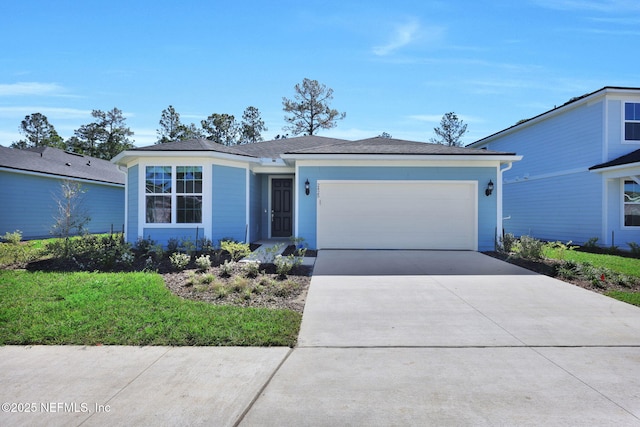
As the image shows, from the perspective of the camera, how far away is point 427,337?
14.0ft

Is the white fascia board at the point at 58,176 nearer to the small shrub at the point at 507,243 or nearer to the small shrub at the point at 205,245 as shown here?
the small shrub at the point at 205,245

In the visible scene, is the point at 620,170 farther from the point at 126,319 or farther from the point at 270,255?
the point at 126,319

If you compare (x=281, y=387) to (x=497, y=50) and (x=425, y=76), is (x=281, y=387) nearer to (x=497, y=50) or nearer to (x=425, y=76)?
(x=497, y=50)

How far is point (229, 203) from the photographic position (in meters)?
11.3

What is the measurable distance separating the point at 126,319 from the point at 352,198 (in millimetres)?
7499

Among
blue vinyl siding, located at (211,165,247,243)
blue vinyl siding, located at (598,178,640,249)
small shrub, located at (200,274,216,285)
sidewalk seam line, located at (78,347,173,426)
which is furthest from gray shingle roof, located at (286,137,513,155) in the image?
sidewalk seam line, located at (78,347,173,426)

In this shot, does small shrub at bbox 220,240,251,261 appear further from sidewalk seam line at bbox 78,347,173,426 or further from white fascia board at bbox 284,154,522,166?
sidewalk seam line at bbox 78,347,173,426

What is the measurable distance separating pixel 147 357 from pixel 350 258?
6474 millimetres

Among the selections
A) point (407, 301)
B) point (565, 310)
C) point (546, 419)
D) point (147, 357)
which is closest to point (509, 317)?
point (565, 310)

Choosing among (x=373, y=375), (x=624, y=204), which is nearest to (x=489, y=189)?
(x=624, y=204)

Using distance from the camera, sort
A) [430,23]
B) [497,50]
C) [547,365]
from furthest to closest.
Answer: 1. [497,50]
2. [430,23]
3. [547,365]

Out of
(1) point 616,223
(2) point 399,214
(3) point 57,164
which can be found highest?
(3) point 57,164

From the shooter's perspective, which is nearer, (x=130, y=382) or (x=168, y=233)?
(x=130, y=382)

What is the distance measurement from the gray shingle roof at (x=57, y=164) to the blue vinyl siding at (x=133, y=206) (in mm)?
3166
